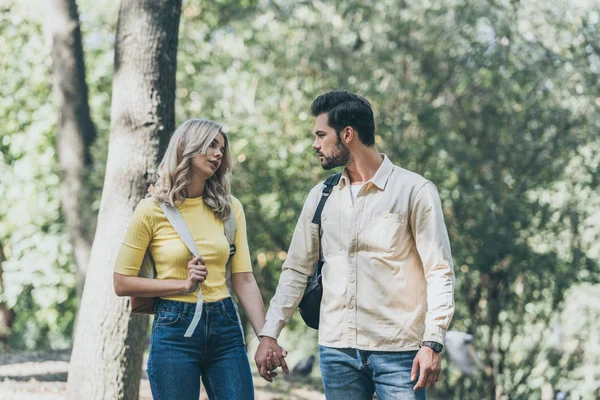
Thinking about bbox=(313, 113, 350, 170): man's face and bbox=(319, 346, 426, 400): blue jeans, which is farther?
bbox=(313, 113, 350, 170): man's face

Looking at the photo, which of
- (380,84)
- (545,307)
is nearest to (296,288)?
(380,84)

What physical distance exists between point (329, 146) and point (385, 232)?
0.49 meters

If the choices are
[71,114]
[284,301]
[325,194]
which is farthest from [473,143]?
[284,301]

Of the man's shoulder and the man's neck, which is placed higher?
the man's neck

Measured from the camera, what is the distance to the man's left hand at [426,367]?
3.33 meters

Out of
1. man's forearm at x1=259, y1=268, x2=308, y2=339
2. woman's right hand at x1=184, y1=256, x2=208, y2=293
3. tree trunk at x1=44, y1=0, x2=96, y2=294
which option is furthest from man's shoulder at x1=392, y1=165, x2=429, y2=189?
tree trunk at x1=44, y1=0, x2=96, y2=294

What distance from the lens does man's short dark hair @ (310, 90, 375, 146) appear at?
12.4ft

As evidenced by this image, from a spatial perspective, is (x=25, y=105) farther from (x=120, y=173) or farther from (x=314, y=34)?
(x=120, y=173)

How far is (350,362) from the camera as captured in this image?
355 cm

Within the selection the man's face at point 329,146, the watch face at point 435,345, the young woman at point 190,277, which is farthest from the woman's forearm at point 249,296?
the watch face at point 435,345

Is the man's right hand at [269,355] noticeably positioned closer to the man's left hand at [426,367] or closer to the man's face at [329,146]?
the man's left hand at [426,367]

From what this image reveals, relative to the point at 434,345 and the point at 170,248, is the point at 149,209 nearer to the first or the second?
the point at 170,248

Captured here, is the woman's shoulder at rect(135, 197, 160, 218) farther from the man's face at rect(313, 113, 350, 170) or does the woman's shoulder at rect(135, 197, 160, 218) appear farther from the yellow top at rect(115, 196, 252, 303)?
the man's face at rect(313, 113, 350, 170)

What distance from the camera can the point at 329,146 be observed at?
380 centimetres
